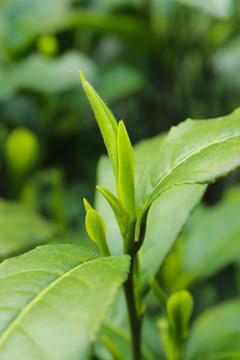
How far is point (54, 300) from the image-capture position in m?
0.34

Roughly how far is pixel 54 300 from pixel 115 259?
0.24 ft

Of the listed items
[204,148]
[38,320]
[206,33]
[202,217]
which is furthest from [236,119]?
Result: [206,33]

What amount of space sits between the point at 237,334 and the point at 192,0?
2.44ft

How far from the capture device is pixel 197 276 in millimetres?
925

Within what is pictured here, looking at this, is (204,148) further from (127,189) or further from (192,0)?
(192,0)

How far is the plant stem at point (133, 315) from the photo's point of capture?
456mm

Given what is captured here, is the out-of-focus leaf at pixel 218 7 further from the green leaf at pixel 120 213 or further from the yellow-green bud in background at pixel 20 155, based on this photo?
the green leaf at pixel 120 213

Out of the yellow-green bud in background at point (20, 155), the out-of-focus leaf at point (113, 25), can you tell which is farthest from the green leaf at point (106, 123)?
the out-of-focus leaf at point (113, 25)

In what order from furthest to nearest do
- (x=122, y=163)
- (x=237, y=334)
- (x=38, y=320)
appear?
(x=237, y=334) < (x=122, y=163) < (x=38, y=320)

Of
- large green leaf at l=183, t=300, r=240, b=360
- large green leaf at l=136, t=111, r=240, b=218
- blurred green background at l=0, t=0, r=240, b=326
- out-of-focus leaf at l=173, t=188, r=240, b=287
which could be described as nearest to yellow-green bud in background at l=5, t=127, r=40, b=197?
blurred green background at l=0, t=0, r=240, b=326

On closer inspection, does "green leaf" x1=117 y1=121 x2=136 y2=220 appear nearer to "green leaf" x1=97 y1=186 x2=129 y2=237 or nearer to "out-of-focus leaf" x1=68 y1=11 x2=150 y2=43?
"green leaf" x1=97 y1=186 x2=129 y2=237

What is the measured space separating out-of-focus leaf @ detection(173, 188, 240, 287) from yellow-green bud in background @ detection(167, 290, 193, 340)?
35 centimetres

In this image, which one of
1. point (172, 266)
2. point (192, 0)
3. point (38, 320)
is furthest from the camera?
point (192, 0)

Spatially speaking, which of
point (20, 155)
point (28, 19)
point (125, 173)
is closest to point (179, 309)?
point (125, 173)
